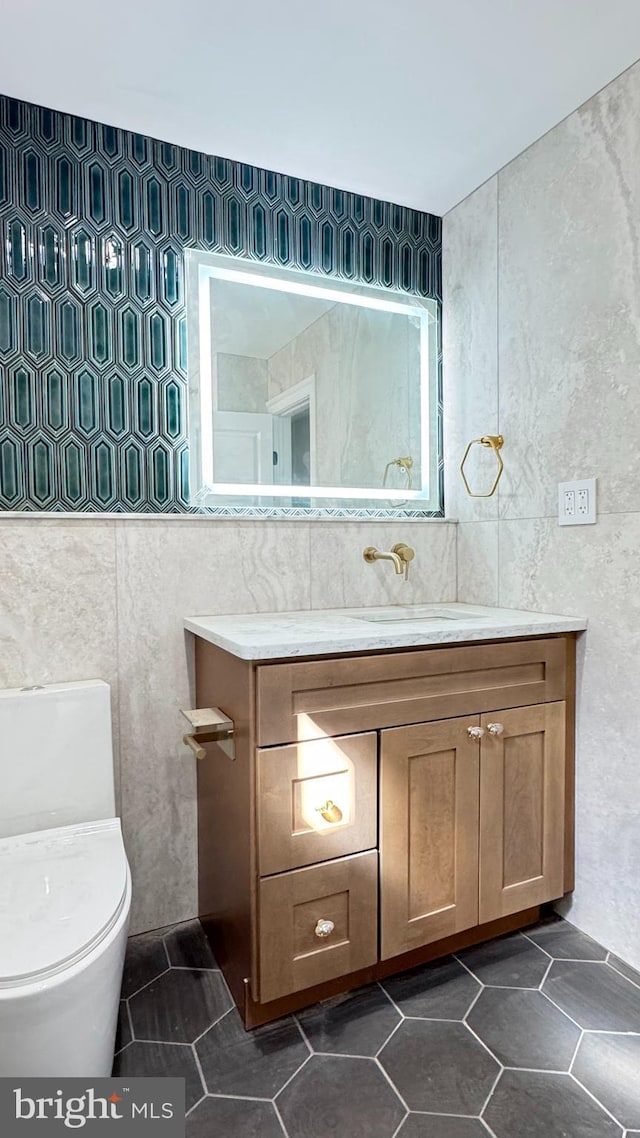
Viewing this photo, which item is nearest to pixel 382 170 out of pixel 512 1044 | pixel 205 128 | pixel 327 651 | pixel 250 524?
pixel 205 128

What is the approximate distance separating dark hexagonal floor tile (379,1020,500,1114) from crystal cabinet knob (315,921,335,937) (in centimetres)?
26

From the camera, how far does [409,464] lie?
2154mm

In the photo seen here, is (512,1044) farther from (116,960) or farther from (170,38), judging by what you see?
(170,38)

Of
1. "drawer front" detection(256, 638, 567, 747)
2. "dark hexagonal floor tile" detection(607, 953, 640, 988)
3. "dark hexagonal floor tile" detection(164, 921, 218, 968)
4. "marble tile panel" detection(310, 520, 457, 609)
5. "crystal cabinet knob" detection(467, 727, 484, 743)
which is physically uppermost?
"marble tile panel" detection(310, 520, 457, 609)

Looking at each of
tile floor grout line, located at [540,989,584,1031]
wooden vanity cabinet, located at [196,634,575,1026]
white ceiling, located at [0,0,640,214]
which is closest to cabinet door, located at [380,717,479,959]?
wooden vanity cabinet, located at [196,634,575,1026]

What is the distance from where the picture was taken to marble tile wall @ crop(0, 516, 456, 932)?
158 cm

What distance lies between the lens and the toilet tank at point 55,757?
1.43 m

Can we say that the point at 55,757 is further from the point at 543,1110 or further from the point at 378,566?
the point at 543,1110

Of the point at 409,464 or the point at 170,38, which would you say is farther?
the point at 409,464

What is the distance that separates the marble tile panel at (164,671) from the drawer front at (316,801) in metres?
0.55

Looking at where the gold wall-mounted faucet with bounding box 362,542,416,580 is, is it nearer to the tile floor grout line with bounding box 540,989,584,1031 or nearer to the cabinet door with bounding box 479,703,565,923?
the cabinet door with bounding box 479,703,565,923

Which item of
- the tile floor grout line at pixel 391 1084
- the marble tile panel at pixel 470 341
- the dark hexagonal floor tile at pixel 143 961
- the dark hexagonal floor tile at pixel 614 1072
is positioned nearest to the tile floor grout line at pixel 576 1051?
the dark hexagonal floor tile at pixel 614 1072

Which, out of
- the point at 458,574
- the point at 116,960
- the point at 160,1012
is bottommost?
the point at 160,1012

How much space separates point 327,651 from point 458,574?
0.98 meters
